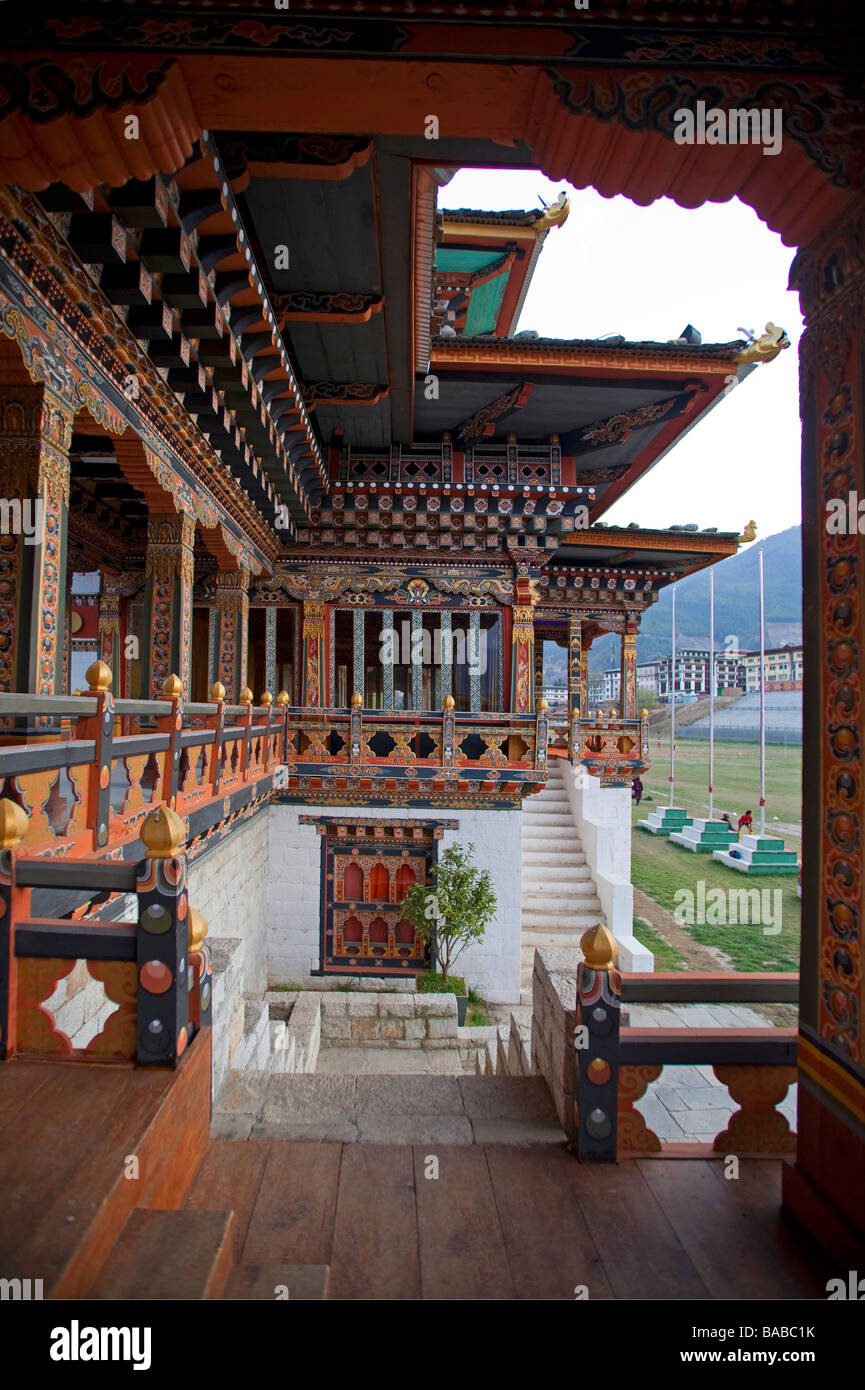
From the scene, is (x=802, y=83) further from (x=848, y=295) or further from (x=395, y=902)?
(x=395, y=902)

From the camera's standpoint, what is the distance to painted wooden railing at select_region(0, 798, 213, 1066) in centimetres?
233

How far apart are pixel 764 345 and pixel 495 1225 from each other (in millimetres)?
10839

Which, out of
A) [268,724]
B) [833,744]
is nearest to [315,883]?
[268,724]

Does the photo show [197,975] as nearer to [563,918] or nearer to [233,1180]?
[233,1180]

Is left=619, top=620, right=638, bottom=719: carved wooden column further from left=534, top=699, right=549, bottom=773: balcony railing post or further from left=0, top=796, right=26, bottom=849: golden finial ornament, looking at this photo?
left=0, top=796, right=26, bottom=849: golden finial ornament

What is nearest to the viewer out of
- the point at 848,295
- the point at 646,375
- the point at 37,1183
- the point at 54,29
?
the point at 37,1183

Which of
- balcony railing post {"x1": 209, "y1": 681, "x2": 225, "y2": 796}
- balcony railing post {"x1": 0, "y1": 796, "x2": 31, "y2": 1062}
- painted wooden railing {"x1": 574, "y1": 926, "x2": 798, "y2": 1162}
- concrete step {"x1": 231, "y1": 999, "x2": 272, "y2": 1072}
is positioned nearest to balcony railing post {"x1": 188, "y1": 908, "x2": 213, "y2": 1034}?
balcony railing post {"x1": 0, "y1": 796, "x2": 31, "y2": 1062}

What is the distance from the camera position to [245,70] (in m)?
2.38

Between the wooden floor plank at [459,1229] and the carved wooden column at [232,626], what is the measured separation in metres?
8.34

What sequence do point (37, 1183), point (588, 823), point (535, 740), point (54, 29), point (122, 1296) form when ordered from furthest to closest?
point (588, 823) < point (535, 740) < point (54, 29) < point (37, 1183) < point (122, 1296)

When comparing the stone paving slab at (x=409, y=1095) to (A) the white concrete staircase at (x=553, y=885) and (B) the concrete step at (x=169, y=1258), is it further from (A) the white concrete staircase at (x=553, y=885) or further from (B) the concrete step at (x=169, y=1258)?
(A) the white concrete staircase at (x=553, y=885)

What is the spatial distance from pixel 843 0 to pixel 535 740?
8693 millimetres

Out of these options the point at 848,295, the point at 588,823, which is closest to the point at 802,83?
the point at 848,295

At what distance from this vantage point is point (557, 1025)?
10.9ft
